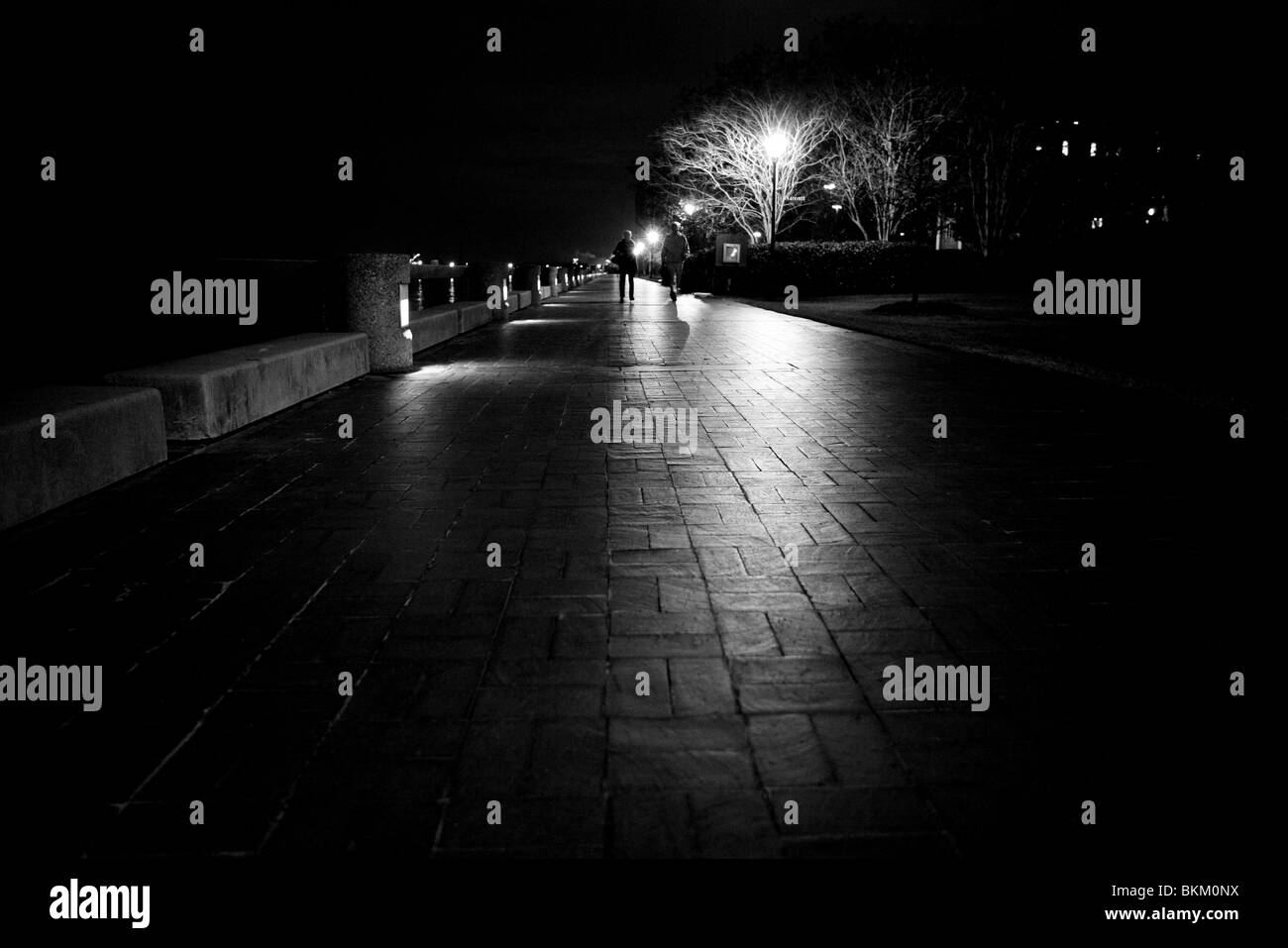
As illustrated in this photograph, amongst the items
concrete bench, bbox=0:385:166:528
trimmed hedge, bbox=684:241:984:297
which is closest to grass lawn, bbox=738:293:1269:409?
concrete bench, bbox=0:385:166:528

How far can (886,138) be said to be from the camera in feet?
120

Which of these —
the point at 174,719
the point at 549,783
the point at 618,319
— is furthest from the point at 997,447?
the point at 618,319

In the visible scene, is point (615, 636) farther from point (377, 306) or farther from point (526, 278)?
point (526, 278)

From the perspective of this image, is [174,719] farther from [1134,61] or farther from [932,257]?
[932,257]

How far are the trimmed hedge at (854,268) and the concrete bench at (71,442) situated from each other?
29.9 m

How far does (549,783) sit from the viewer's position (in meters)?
2.75

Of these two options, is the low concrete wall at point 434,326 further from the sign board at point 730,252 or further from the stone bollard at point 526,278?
the sign board at point 730,252

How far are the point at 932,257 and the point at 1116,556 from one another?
112ft

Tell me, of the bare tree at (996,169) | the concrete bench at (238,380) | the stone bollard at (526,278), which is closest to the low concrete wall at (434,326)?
the concrete bench at (238,380)

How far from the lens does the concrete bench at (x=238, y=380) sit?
7758 mm

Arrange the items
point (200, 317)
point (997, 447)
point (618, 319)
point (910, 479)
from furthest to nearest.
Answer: point (618, 319)
point (200, 317)
point (997, 447)
point (910, 479)

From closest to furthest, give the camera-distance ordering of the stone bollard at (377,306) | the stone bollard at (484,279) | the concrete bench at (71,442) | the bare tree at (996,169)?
the concrete bench at (71,442) → the stone bollard at (377,306) → the stone bollard at (484,279) → the bare tree at (996,169)

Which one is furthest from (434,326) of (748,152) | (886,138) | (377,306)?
(748,152)
